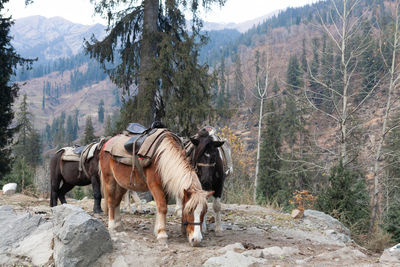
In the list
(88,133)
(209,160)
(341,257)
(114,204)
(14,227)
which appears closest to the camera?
(341,257)

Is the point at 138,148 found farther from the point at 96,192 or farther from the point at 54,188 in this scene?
the point at 54,188

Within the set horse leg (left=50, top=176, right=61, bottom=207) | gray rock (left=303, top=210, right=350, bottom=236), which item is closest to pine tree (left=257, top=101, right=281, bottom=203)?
gray rock (left=303, top=210, right=350, bottom=236)

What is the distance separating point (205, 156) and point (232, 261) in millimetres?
2176

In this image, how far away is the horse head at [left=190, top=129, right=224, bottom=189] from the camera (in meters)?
5.38

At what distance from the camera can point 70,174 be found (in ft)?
25.1

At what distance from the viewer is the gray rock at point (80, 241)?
402 cm

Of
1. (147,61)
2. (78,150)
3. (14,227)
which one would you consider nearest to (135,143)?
(14,227)

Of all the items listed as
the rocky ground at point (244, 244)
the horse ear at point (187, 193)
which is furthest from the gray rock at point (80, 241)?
the horse ear at point (187, 193)

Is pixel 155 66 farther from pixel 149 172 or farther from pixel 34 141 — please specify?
pixel 34 141

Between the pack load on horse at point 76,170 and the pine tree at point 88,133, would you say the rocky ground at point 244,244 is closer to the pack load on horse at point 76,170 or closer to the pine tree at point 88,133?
the pack load on horse at point 76,170

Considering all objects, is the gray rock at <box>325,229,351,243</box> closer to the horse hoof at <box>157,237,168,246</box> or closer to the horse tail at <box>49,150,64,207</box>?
the horse hoof at <box>157,237,168,246</box>

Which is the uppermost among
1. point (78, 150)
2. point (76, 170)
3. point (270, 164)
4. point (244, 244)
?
point (78, 150)

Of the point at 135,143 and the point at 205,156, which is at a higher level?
the point at 135,143

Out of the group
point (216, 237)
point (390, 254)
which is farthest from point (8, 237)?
point (390, 254)
